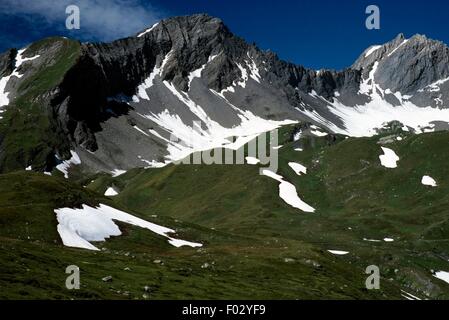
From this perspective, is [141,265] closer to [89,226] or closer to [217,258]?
[217,258]

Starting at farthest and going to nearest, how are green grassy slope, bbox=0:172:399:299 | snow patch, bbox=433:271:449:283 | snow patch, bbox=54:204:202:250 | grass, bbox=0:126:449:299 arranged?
snow patch, bbox=433:271:449:283, snow patch, bbox=54:204:202:250, grass, bbox=0:126:449:299, green grassy slope, bbox=0:172:399:299

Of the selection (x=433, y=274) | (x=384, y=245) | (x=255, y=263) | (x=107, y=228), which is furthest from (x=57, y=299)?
(x=384, y=245)

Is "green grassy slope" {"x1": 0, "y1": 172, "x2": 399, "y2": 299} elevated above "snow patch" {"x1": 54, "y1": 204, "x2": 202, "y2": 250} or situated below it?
below

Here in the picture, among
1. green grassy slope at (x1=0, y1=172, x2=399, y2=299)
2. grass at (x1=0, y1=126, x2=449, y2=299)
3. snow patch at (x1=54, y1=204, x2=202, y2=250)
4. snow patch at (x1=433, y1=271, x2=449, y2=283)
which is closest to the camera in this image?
green grassy slope at (x1=0, y1=172, x2=399, y2=299)

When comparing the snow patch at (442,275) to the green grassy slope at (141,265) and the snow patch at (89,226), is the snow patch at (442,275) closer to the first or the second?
the green grassy slope at (141,265)

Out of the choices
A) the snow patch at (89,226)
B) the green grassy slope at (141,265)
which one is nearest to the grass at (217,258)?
the green grassy slope at (141,265)

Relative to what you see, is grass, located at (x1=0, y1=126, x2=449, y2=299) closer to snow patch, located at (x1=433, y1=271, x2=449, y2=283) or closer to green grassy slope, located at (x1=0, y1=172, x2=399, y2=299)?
green grassy slope, located at (x1=0, y1=172, x2=399, y2=299)

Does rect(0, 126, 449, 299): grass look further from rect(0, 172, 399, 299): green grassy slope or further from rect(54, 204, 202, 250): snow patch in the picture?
Result: rect(54, 204, 202, 250): snow patch

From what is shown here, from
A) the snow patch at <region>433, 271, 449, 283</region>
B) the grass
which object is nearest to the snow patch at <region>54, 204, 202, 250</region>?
the grass

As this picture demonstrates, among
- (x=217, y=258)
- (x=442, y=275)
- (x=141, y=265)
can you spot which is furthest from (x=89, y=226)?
(x=442, y=275)

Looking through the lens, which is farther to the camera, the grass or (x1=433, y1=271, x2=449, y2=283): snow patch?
(x1=433, y1=271, x2=449, y2=283): snow patch

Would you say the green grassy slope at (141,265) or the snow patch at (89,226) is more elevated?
the snow patch at (89,226)

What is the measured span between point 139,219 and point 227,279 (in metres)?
54.7

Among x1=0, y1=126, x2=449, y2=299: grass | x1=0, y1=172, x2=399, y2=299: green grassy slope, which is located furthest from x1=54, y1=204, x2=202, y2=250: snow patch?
x1=0, y1=126, x2=449, y2=299: grass
